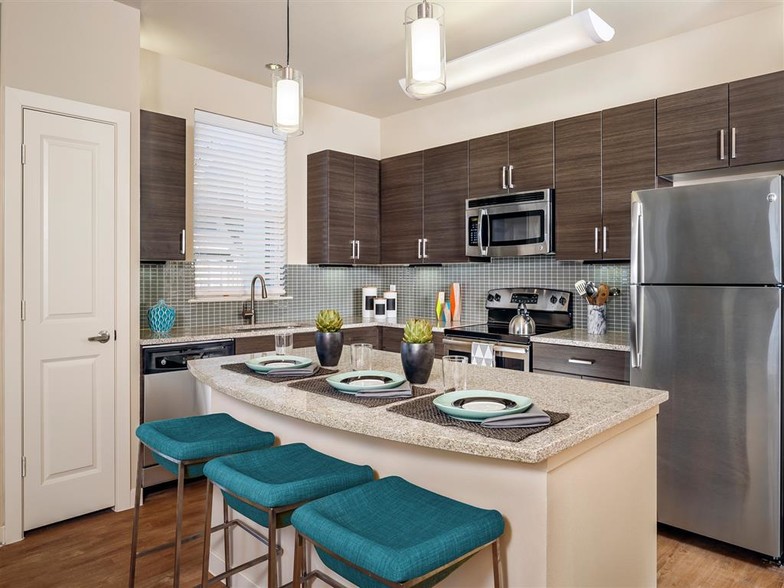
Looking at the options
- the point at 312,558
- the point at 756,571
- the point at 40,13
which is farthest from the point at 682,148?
the point at 40,13

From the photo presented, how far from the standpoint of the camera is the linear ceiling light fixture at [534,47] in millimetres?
2330

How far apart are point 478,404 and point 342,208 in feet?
Answer: 10.6

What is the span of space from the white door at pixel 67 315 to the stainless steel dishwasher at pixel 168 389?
0.69 ft

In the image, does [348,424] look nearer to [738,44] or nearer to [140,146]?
[140,146]

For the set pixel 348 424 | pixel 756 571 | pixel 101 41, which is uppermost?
pixel 101 41

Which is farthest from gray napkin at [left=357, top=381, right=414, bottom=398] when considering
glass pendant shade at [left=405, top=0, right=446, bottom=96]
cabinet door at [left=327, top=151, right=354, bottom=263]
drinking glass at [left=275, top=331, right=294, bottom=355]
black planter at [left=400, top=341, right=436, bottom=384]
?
cabinet door at [left=327, top=151, right=354, bottom=263]

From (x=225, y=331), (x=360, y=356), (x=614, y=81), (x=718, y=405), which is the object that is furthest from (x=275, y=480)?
(x=614, y=81)

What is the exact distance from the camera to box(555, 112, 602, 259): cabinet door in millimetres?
3412

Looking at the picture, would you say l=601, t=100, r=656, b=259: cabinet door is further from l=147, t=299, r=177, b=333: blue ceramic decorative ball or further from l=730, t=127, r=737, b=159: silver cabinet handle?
l=147, t=299, r=177, b=333: blue ceramic decorative ball

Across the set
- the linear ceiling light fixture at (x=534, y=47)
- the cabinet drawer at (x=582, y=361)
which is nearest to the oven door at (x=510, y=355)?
the cabinet drawer at (x=582, y=361)

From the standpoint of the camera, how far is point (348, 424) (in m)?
1.45

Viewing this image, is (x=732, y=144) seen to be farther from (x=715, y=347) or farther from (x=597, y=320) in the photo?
(x=597, y=320)

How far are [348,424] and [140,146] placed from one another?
261cm

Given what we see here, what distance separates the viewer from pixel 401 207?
4613 mm
